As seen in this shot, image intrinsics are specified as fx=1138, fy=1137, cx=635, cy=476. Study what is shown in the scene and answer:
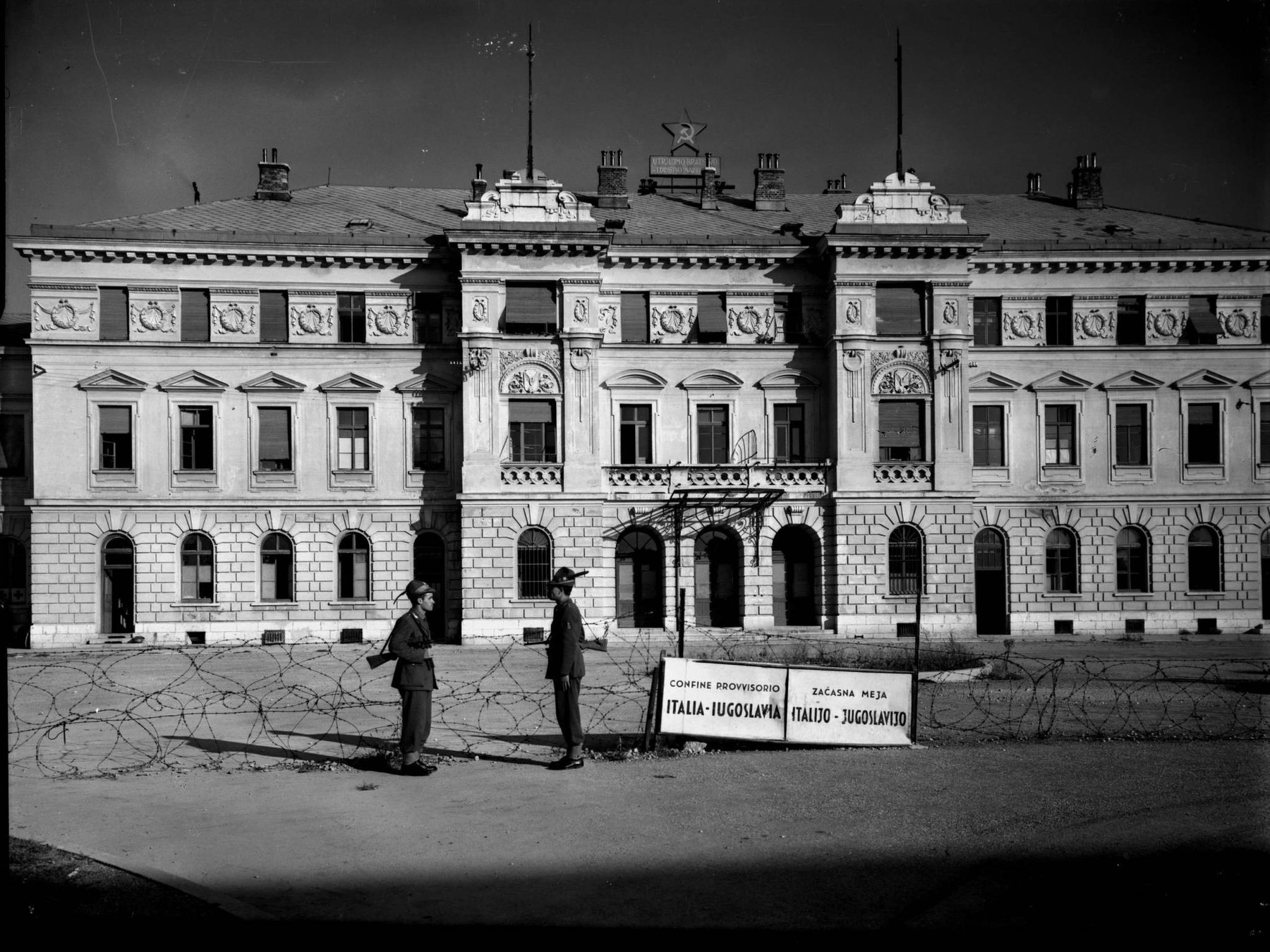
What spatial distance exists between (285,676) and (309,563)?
1194cm

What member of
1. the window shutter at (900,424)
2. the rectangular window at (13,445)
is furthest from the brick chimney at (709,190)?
the rectangular window at (13,445)

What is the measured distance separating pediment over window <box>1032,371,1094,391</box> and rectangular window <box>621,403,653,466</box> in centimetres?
1360

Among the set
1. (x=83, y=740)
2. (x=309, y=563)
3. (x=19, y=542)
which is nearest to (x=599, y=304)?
(x=309, y=563)

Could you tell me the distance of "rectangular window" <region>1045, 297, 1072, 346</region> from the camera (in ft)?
131

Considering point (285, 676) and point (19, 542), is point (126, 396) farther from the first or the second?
point (285, 676)

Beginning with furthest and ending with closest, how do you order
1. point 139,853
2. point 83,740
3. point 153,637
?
point 153,637
point 83,740
point 139,853

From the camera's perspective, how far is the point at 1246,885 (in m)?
8.80

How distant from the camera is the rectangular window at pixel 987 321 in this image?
40031 millimetres

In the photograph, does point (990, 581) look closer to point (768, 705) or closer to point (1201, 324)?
point (1201, 324)

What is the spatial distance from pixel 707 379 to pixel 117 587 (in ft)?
68.8

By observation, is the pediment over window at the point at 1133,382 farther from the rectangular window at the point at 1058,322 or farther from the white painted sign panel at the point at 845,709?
the white painted sign panel at the point at 845,709

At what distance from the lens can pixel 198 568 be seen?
38000 mm

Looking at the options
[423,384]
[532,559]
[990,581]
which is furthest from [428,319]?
[990,581]

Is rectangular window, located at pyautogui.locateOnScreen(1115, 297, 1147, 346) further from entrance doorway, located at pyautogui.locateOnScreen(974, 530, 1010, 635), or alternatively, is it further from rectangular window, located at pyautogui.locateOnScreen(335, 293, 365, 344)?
rectangular window, located at pyautogui.locateOnScreen(335, 293, 365, 344)
